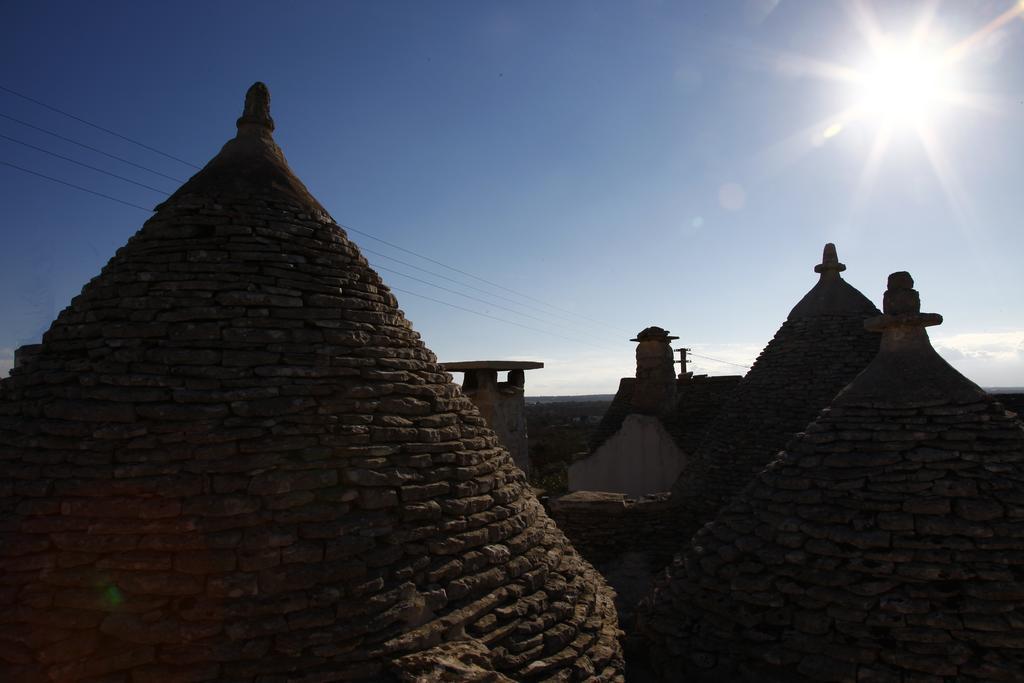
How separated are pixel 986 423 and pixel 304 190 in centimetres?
663

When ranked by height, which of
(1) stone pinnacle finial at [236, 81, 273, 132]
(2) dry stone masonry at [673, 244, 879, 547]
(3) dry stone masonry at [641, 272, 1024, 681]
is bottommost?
(3) dry stone masonry at [641, 272, 1024, 681]

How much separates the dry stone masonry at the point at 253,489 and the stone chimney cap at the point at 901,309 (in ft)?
14.4

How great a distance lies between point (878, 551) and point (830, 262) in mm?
6828

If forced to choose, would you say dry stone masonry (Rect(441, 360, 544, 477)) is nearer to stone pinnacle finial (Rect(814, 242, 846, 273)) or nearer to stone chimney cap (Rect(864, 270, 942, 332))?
stone pinnacle finial (Rect(814, 242, 846, 273))

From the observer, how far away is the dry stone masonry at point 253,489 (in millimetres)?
3660

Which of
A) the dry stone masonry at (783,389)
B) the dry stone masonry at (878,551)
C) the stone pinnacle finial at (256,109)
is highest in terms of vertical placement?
the stone pinnacle finial at (256,109)

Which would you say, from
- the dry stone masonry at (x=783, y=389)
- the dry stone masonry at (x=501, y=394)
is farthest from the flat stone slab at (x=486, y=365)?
the dry stone masonry at (x=783, y=389)

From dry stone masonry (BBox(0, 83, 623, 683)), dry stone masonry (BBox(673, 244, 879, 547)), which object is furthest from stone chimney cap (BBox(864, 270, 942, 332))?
dry stone masonry (BBox(0, 83, 623, 683))

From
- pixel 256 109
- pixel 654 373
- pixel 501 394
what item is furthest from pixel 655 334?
pixel 256 109

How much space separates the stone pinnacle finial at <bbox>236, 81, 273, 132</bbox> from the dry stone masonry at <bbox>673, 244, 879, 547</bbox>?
27.0ft

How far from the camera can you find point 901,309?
6684 millimetres

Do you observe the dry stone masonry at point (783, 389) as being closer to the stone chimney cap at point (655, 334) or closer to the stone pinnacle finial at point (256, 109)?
the stone chimney cap at point (655, 334)

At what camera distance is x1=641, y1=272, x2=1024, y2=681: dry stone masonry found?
5.04m

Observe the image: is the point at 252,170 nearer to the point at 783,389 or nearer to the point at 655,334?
the point at 783,389
